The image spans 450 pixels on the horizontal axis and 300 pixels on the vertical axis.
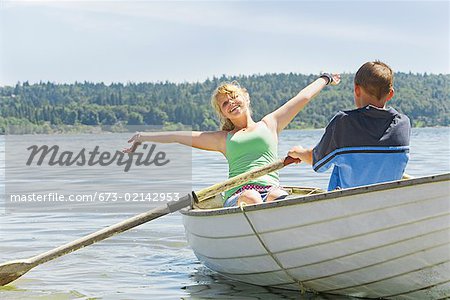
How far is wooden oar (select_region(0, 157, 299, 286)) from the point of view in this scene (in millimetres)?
5715

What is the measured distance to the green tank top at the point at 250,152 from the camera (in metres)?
6.15

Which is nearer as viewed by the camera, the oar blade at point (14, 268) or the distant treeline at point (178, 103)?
the oar blade at point (14, 268)

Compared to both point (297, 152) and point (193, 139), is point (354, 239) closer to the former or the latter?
point (297, 152)

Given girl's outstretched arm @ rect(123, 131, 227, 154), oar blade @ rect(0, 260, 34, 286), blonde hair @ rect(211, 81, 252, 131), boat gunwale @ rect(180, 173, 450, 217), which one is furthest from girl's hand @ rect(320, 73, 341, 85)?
oar blade @ rect(0, 260, 34, 286)

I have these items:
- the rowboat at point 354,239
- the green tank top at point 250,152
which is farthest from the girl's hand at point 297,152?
the green tank top at point 250,152

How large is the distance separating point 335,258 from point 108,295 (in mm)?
1852

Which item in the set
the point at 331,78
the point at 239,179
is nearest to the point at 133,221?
→ the point at 239,179

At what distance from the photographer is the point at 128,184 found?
52.5 feet

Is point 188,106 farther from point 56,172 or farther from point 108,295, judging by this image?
point 108,295

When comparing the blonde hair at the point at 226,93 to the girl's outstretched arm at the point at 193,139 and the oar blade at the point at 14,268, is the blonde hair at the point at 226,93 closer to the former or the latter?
the girl's outstretched arm at the point at 193,139

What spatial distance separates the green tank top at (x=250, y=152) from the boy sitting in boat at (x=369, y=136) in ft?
4.01

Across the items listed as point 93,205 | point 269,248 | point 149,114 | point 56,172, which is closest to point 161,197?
point 93,205

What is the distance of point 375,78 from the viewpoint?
15.9 ft

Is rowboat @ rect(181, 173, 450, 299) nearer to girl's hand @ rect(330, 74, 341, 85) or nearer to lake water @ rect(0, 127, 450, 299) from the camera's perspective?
lake water @ rect(0, 127, 450, 299)
